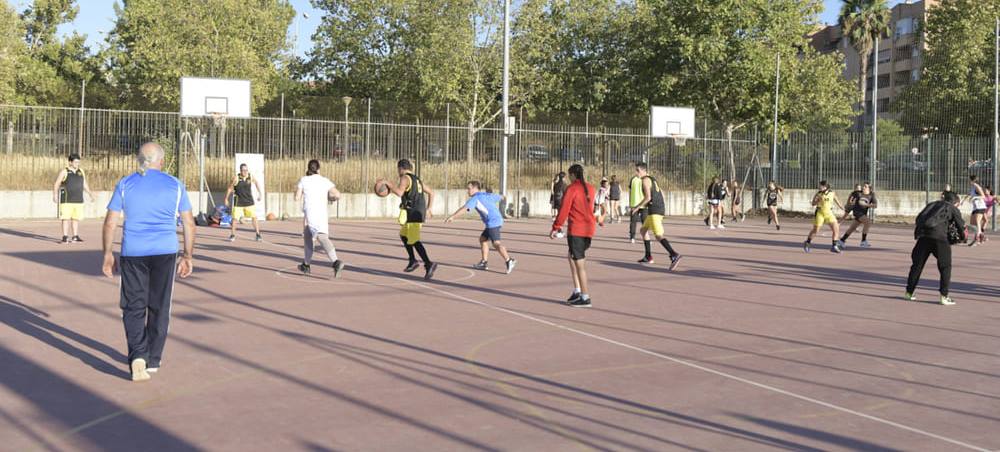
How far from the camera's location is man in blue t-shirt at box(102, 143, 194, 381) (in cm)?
731

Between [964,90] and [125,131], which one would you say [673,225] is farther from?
[964,90]

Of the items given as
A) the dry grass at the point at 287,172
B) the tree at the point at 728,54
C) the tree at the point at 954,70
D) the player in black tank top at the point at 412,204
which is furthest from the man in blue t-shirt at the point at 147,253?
the tree at the point at 954,70

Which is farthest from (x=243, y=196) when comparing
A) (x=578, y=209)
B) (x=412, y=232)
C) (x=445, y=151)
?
(x=445, y=151)

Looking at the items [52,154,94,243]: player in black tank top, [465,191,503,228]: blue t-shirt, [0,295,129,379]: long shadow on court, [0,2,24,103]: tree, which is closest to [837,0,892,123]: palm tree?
[0,2,24,103]: tree

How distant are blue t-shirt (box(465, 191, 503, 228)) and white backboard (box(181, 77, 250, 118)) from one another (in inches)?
595

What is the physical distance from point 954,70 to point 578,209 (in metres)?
44.7

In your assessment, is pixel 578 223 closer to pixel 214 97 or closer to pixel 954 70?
pixel 214 97

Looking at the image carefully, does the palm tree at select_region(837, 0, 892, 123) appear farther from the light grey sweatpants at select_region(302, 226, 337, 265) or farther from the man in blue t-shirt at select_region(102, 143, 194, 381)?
the man in blue t-shirt at select_region(102, 143, 194, 381)

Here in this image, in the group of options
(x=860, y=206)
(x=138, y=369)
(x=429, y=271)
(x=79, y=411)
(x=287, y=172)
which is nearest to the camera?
(x=79, y=411)

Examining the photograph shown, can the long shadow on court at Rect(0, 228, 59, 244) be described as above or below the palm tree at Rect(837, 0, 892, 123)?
below

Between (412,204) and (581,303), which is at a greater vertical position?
(412,204)

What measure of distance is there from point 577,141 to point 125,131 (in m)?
14.7

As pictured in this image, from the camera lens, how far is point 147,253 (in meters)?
7.41

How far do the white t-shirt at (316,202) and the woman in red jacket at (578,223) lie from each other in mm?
3748
